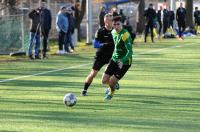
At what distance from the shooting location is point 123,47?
13.7m

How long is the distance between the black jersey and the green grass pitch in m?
0.99

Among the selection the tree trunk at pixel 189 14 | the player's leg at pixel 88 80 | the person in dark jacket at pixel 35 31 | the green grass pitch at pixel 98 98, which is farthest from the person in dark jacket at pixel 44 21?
the tree trunk at pixel 189 14

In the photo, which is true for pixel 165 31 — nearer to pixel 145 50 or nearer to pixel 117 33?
pixel 145 50

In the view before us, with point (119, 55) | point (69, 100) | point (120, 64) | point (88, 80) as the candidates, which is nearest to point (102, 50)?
point (88, 80)

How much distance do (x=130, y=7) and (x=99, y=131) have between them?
153ft

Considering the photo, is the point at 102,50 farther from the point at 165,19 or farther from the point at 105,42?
the point at 165,19

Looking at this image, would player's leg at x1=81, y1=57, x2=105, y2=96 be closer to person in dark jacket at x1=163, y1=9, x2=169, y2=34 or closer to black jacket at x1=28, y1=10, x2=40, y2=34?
black jacket at x1=28, y1=10, x2=40, y2=34

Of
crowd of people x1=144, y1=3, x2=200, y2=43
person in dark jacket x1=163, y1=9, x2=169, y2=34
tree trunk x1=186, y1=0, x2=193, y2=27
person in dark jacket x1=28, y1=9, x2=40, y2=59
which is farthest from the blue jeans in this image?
tree trunk x1=186, y1=0, x2=193, y2=27

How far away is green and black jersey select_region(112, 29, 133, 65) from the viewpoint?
1354cm

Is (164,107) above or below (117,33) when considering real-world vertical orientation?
below

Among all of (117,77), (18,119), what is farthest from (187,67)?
(18,119)

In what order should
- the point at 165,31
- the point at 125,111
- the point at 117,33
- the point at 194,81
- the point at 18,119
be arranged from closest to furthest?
1. the point at 18,119
2. the point at 125,111
3. the point at 117,33
4. the point at 194,81
5. the point at 165,31

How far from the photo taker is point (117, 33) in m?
13.7

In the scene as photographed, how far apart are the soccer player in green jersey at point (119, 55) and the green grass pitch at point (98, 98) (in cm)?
48
